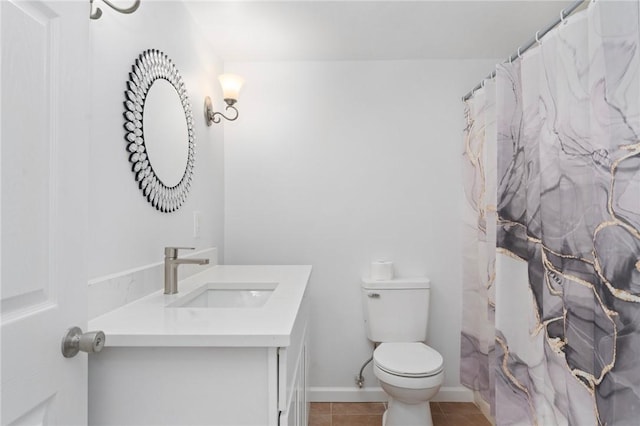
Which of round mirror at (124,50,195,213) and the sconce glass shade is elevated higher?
the sconce glass shade

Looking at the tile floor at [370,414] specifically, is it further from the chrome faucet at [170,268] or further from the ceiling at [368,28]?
the ceiling at [368,28]

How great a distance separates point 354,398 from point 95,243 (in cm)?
192

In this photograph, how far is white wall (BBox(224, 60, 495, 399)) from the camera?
2434 millimetres

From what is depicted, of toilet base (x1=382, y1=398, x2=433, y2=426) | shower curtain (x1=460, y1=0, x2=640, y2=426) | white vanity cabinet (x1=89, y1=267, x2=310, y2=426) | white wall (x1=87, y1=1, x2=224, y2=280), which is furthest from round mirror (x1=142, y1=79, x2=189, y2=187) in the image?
toilet base (x1=382, y1=398, x2=433, y2=426)

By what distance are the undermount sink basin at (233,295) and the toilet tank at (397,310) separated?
90cm

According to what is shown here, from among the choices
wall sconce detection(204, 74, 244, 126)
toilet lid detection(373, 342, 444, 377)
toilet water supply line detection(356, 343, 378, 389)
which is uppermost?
wall sconce detection(204, 74, 244, 126)

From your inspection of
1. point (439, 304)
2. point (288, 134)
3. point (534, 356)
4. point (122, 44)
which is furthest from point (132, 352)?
point (439, 304)

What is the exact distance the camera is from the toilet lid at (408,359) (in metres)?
1.84

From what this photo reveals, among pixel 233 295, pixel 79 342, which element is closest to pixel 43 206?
pixel 79 342

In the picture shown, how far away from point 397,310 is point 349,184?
0.83 metres

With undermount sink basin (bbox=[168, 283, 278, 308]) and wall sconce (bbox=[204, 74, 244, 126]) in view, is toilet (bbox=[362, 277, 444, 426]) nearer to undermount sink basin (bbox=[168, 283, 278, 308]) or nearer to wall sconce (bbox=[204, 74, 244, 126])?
undermount sink basin (bbox=[168, 283, 278, 308])

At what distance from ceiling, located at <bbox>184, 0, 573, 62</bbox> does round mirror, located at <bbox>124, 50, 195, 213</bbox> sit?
20.1 inches

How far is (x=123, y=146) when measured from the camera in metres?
1.25

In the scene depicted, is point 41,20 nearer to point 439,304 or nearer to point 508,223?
point 508,223
